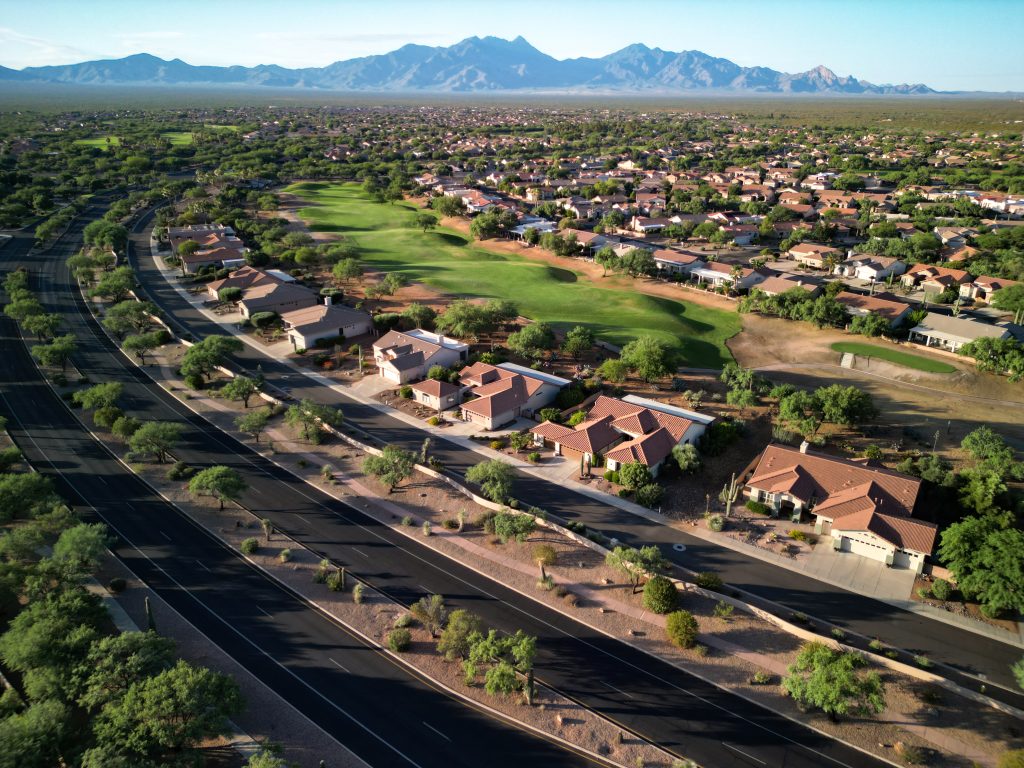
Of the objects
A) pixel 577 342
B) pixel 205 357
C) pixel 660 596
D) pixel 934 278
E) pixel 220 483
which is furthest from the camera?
pixel 934 278

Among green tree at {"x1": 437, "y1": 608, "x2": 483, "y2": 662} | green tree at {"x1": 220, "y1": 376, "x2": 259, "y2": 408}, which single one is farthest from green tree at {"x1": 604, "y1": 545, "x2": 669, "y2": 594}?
green tree at {"x1": 220, "y1": 376, "x2": 259, "y2": 408}

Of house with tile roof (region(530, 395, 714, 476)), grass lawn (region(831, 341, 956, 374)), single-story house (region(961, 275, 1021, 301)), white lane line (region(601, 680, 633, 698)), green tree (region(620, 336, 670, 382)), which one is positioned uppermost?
single-story house (region(961, 275, 1021, 301))

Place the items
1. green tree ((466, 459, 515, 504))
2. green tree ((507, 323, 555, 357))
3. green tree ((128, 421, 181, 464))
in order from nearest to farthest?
green tree ((466, 459, 515, 504)) < green tree ((128, 421, 181, 464)) < green tree ((507, 323, 555, 357))

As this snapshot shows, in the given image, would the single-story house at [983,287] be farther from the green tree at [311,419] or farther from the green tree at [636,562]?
the green tree at [311,419]

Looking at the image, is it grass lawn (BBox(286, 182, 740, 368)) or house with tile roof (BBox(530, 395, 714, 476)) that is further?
grass lawn (BBox(286, 182, 740, 368))

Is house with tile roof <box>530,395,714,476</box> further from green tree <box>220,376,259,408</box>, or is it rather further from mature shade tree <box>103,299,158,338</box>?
mature shade tree <box>103,299,158,338</box>

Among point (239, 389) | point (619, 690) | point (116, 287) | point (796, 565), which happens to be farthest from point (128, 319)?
point (796, 565)

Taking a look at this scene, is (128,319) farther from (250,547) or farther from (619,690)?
(619,690)

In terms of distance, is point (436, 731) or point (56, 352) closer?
point (436, 731)
